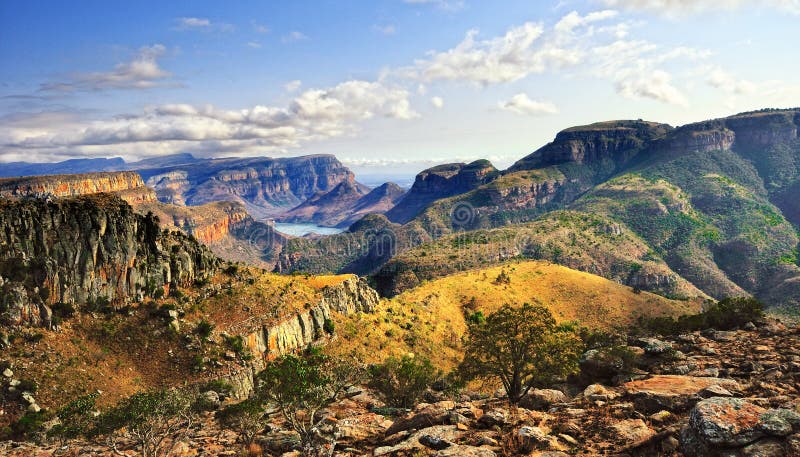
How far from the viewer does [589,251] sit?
192500 mm

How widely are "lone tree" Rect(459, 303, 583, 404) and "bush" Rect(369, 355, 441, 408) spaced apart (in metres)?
7.28

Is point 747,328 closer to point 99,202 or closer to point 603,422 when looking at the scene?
point 603,422

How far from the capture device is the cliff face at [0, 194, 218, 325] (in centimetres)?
5134

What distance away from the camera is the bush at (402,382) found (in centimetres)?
4344

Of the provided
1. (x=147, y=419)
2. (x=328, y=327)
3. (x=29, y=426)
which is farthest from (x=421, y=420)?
(x=328, y=327)

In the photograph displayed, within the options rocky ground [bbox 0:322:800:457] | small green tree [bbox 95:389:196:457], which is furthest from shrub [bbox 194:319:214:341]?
small green tree [bbox 95:389:196:457]

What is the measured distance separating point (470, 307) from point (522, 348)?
218ft

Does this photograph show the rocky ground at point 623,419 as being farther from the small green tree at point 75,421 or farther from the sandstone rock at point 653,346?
the small green tree at point 75,421

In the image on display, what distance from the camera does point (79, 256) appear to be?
55.9 m

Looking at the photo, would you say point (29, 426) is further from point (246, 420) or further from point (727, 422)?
point (727, 422)

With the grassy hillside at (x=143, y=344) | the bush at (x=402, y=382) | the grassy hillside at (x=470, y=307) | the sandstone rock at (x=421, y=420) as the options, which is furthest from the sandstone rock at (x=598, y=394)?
the grassy hillside at (x=143, y=344)

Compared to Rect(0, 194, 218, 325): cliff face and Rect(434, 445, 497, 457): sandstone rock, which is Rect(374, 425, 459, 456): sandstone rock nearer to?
Rect(434, 445, 497, 457): sandstone rock

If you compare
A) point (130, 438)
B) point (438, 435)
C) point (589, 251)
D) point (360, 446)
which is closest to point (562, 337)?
point (438, 435)

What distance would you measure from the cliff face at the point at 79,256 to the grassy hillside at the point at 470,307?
31064mm
